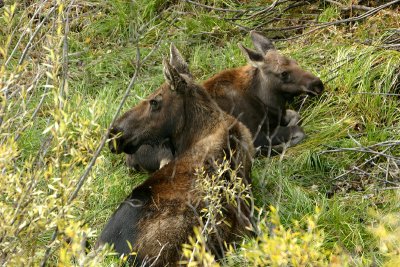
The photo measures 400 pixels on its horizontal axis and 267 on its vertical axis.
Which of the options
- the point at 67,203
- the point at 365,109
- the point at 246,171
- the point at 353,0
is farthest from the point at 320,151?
the point at 67,203

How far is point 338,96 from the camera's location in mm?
10211

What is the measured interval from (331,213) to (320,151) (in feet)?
5.18

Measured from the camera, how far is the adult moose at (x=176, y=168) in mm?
7199

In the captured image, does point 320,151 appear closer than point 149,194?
No

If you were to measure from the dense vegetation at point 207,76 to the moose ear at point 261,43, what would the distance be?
0.38 meters

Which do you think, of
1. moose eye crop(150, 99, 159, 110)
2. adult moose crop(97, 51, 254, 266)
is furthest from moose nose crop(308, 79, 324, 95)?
moose eye crop(150, 99, 159, 110)

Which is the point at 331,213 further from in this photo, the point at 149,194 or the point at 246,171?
the point at 149,194

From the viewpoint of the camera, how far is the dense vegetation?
5.34 m

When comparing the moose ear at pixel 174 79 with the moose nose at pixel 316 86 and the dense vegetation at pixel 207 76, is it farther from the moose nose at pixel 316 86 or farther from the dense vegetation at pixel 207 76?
the moose nose at pixel 316 86

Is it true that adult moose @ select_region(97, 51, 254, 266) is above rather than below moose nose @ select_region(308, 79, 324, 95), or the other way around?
above

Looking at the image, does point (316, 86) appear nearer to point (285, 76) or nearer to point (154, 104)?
Result: point (285, 76)

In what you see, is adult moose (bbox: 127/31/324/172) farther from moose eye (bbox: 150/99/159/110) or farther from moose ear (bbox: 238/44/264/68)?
moose eye (bbox: 150/99/159/110)

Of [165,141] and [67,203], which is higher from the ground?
[67,203]

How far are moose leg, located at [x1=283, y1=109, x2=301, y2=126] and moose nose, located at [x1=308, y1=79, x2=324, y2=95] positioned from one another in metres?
0.44
